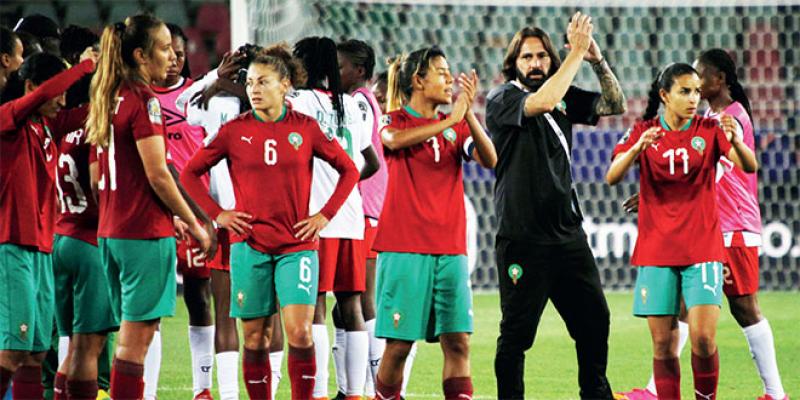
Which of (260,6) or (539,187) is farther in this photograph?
(260,6)

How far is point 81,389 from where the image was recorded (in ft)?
17.6

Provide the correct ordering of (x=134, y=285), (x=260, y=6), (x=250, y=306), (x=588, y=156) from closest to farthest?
(x=134, y=285), (x=250, y=306), (x=260, y=6), (x=588, y=156)

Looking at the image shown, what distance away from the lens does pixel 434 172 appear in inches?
221

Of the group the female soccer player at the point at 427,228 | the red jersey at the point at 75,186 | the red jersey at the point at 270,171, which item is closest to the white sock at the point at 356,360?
the female soccer player at the point at 427,228

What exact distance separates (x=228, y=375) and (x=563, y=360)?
3182 mm

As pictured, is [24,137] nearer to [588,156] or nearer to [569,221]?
[569,221]

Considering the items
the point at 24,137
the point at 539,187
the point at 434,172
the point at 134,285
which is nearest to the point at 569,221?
the point at 539,187

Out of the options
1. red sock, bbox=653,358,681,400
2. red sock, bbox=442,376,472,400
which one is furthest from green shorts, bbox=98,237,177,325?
red sock, bbox=653,358,681,400

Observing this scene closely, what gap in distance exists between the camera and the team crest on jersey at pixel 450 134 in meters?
5.62

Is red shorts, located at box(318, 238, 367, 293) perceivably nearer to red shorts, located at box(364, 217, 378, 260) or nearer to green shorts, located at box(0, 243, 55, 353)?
red shorts, located at box(364, 217, 378, 260)

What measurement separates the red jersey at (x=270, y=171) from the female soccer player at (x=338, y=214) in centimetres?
76

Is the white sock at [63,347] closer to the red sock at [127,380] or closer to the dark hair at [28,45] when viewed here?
the red sock at [127,380]

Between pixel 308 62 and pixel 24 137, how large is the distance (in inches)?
67.0

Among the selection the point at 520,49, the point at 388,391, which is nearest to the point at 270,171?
the point at 388,391
